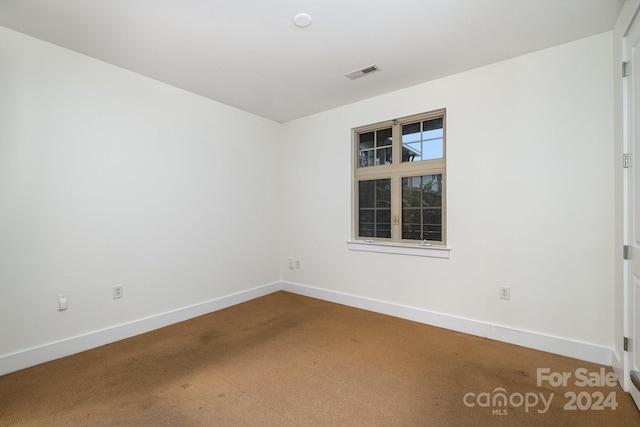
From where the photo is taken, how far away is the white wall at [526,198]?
7.50ft

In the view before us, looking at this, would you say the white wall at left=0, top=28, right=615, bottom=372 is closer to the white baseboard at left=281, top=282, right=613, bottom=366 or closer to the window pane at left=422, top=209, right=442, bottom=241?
the white baseboard at left=281, top=282, right=613, bottom=366

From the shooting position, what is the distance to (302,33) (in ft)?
7.39

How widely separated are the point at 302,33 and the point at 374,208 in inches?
86.3

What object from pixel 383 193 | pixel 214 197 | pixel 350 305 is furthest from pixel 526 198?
pixel 214 197

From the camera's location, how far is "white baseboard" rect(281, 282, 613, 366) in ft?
7.53

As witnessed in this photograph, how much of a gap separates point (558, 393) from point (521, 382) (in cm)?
21

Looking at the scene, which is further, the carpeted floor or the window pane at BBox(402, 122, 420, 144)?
the window pane at BBox(402, 122, 420, 144)

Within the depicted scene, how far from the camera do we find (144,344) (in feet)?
8.72

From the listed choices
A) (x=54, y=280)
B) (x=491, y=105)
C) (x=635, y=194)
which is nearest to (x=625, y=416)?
(x=635, y=194)

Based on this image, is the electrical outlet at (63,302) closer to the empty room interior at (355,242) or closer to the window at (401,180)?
the empty room interior at (355,242)

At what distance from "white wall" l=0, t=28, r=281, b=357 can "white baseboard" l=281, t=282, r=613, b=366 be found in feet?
5.61

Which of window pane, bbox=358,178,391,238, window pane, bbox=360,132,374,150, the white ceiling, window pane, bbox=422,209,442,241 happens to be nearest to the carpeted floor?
window pane, bbox=422,209,442,241

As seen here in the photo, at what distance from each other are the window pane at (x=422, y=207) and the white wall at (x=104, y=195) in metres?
2.24

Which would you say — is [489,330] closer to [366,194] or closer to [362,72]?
[366,194]
